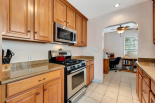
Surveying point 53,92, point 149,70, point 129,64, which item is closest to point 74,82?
point 53,92

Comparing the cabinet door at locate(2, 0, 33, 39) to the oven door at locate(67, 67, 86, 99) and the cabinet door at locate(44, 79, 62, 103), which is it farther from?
the oven door at locate(67, 67, 86, 99)

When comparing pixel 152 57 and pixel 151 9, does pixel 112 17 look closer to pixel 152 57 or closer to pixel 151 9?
pixel 151 9

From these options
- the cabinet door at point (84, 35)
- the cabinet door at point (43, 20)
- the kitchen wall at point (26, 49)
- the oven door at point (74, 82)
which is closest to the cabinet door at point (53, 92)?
the oven door at point (74, 82)

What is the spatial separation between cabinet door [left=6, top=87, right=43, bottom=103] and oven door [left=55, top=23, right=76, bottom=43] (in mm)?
1036

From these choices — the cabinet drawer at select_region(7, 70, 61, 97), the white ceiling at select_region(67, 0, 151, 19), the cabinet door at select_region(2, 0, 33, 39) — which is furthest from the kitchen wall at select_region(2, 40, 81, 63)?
the white ceiling at select_region(67, 0, 151, 19)

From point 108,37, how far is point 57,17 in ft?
14.2

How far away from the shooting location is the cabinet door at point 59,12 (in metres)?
1.59

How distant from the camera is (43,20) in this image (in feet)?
4.42

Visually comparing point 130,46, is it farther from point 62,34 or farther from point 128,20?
point 62,34

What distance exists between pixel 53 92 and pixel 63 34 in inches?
49.9

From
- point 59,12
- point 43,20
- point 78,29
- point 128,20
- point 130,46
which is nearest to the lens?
point 43,20

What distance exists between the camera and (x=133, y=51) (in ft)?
13.8

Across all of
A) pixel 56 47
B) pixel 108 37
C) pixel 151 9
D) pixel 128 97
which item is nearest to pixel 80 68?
pixel 56 47

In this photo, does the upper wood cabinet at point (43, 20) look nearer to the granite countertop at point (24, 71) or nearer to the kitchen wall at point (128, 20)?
the granite countertop at point (24, 71)
